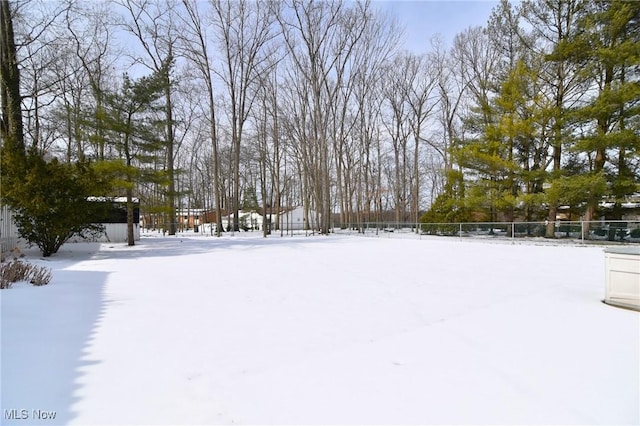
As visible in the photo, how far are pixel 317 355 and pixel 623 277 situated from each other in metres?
4.49

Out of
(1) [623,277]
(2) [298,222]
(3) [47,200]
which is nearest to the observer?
(1) [623,277]

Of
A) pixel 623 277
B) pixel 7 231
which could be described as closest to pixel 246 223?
pixel 7 231

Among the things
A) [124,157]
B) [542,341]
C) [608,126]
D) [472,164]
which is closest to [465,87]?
[472,164]

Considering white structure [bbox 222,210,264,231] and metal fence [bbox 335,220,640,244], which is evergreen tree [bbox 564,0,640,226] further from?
white structure [bbox 222,210,264,231]

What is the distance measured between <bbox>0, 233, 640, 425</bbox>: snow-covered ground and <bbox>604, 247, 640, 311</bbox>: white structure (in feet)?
0.76

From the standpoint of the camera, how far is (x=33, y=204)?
10.1 metres

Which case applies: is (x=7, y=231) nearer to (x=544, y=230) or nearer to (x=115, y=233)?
(x=115, y=233)

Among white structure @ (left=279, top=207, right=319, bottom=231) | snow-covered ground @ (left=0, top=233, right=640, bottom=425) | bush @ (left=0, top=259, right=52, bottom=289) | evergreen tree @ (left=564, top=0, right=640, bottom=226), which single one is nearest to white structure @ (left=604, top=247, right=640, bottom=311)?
snow-covered ground @ (left=0, top=233, right=640, bottom=425)

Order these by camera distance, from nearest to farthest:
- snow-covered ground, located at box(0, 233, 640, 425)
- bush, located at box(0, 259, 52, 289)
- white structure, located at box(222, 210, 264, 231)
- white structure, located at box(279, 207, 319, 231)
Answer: snow-covered ground, located at box(0, 233, 640, 425), bush, located at box(0, 259, 52, 289), white structure, located at box(279, 207, 319, 231), white structure, located at box(222, 210, 264, 231)

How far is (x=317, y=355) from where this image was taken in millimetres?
3076

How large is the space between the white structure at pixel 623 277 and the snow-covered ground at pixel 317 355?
0.23 metres

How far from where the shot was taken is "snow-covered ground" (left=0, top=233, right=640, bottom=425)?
2223mm

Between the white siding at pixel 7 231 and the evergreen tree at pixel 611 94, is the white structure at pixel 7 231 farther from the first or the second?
the evergreen tree at pixel 611 94

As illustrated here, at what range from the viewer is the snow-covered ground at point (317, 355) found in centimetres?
222
